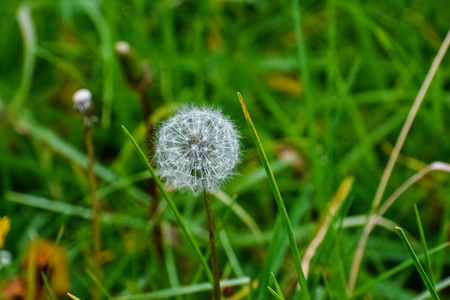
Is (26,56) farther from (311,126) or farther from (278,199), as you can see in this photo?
(278,199)

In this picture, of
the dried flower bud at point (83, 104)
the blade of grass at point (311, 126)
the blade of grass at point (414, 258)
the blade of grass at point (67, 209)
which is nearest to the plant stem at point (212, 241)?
the blade of grass at point (414, 258)

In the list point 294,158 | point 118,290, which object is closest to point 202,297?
point 118,290

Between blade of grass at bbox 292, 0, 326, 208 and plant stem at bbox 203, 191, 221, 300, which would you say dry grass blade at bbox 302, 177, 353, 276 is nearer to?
blade of grass at bbox 292, 0, 326, 208

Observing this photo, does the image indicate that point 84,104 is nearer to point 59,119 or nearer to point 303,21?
point 59,119

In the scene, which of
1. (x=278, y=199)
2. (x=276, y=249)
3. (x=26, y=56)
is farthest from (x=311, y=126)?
(x=26, y=56)

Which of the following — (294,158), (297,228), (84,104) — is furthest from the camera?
(294,158)
